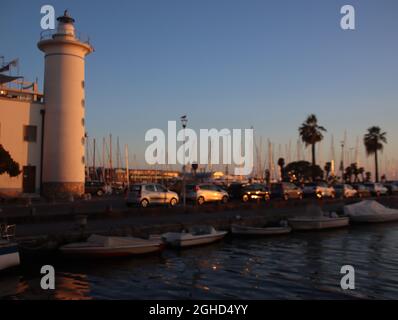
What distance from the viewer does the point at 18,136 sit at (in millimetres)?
37969

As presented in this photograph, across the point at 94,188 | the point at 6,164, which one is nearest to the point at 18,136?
the point at 6,164

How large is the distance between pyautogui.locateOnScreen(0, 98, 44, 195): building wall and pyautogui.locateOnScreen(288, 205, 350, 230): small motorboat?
23.9 m

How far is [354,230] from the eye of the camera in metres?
30.8

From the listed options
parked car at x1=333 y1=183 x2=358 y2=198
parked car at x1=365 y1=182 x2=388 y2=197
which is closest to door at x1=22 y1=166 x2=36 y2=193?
parked car at x1=333 y1=183 x2=358 y2=198

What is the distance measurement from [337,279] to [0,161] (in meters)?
26.7

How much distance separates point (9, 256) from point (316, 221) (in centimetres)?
2087

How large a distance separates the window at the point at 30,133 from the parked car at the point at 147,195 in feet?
45.1

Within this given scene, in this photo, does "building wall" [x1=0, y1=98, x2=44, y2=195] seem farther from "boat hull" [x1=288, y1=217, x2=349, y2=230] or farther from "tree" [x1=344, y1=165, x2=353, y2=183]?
"tree" [x1=344, y1=165, x2=353, y2=183]

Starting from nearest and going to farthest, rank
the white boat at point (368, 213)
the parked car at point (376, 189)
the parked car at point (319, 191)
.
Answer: the white boat at point (368, 213) → the parked car at point (319, 191) → the parked car at point (376, 189)

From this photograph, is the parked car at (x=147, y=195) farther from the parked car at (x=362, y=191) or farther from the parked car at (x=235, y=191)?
the parked car at (x=362, y=191)

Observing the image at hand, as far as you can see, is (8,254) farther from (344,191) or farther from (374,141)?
(374,141)

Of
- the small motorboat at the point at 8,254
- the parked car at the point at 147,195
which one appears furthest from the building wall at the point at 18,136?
the small motorboat at the point at 8,254

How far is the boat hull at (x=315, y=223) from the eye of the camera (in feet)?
95.1

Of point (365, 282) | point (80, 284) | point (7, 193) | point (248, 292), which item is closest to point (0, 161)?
point (7, 193)
